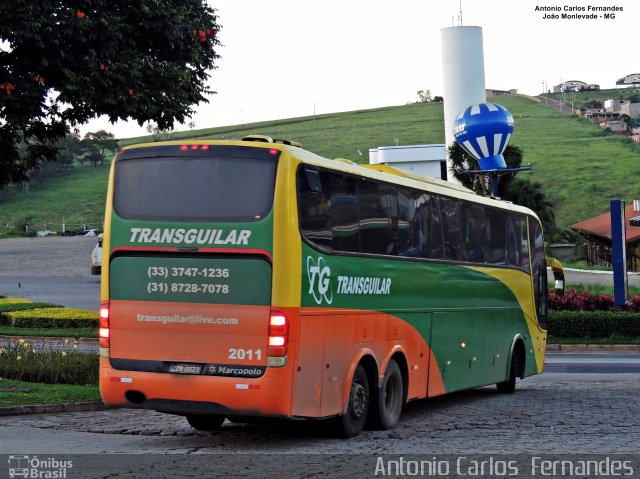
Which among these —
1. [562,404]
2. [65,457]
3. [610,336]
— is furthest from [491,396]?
[610,336]

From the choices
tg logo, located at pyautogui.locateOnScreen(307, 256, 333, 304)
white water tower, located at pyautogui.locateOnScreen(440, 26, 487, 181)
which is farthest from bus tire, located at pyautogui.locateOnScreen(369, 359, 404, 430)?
white water tower, located at pyautogui.locateOnScreen(440, 26, 487, 181)

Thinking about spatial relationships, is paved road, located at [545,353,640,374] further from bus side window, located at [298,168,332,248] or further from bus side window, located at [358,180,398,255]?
bus side window, located at [298,168,332,248]

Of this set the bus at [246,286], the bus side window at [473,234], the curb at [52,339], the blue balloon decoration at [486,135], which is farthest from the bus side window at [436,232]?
the blue balloon decoration at [486,135]

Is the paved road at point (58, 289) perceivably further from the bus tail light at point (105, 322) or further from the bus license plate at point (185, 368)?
the bus license plate at point (185, 368)

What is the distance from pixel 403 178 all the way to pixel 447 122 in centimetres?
3901

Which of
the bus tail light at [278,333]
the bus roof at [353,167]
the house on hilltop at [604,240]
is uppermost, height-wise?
the house on hilltop at [604,240]

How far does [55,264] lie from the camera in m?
66.7

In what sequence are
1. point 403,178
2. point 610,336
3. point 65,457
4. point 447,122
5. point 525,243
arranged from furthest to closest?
point 447,122 < point 610,336 < point 525,243 < point 403,178 < point 65,457

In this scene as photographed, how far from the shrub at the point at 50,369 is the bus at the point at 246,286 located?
5.43 metres

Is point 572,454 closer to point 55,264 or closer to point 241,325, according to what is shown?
point 241,325

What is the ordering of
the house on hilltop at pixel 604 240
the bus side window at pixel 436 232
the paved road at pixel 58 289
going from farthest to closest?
the house on hilltop at pixel 604 240
the paved road at pixel 58 289
the bus side window at pixel 436 232

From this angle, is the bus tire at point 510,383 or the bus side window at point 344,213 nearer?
the bus side window at point 344,213

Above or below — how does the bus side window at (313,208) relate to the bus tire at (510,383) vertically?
above

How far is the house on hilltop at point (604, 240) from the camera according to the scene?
62.5m
